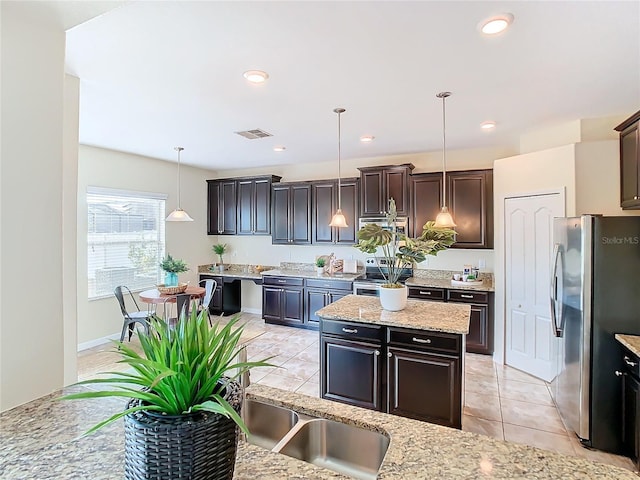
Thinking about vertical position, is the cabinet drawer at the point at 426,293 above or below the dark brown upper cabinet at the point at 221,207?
below

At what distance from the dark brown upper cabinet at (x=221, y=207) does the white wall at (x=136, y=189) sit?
12cm

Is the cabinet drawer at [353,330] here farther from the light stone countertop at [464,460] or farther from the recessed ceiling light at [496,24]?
the recessed ceiling light at [496,24]

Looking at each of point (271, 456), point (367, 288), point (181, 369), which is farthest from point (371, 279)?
point (181, 369)

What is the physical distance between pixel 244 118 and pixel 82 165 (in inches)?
107

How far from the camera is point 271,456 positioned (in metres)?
1.02

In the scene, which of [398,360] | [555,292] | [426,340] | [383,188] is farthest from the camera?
[383,188]

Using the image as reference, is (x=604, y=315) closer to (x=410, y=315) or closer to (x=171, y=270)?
(x=410, y=315)

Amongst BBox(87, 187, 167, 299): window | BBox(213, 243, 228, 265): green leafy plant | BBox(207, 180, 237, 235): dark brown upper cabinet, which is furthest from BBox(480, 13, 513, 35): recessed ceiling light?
BBox(213, 243, 228, 265): green leafy plant

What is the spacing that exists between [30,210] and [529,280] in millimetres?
4363

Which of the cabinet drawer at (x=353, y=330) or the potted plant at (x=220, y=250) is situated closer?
the cabinet drawer at (x=353, y=330)

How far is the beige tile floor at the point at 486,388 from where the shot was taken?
8.91ft

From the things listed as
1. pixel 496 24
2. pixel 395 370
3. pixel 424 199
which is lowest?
pixel 395 370

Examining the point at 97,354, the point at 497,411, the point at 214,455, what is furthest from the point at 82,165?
the point at 497,411

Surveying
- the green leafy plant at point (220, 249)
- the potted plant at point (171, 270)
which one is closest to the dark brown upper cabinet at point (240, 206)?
the green leafy plant at point (220, 249)
